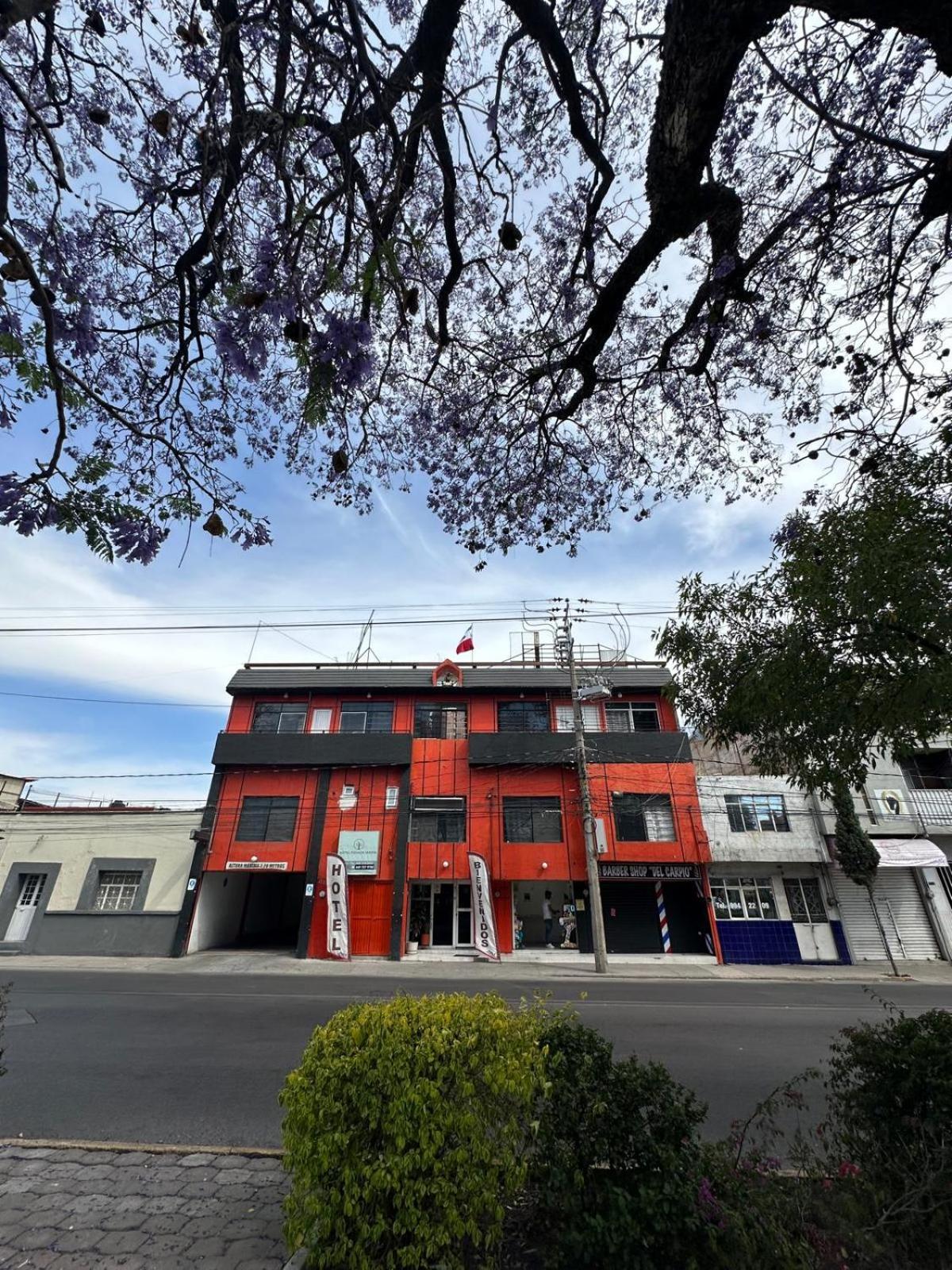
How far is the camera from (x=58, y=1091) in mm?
5902

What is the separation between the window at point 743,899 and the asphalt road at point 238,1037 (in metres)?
4.46

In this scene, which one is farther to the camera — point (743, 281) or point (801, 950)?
point (801, 950)

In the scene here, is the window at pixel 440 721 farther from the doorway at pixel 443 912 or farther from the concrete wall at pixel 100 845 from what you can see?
the concrete wall at pixel 100 845

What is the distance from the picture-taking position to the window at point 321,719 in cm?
2252

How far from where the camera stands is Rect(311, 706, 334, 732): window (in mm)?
22516

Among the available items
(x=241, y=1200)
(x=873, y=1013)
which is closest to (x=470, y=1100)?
(x=241, y=1200)

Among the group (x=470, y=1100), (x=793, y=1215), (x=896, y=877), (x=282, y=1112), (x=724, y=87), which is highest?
(x=724, y=87)

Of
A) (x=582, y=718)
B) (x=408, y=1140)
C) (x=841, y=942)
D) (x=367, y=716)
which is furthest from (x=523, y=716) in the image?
(x=408, y=1140)

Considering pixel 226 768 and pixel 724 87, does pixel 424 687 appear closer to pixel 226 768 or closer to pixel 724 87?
pixel 226 768

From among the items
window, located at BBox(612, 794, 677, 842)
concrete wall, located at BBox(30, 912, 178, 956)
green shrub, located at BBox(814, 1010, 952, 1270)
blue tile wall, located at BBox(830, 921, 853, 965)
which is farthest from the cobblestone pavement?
blue tile wall, located at BBox(830, 921, 853, 965)

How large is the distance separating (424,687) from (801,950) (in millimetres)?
16592

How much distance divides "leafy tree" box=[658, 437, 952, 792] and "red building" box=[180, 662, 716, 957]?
15225mm

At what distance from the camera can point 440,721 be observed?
74.1 feet

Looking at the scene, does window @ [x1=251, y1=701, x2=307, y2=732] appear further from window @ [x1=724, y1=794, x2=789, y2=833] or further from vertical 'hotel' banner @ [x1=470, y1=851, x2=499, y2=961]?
window @ [x1=724, y1=794, x2=789, y2=833]
